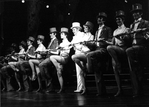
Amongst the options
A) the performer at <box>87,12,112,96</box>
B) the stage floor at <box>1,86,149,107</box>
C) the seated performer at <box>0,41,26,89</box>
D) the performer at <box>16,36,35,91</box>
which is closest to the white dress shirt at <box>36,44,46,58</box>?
the performer at <box>16,36,35,91</box>

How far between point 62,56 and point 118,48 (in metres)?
1.45

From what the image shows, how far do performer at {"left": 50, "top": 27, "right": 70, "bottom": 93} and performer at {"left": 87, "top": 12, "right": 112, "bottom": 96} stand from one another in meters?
0.82

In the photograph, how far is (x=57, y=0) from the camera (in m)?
5.25

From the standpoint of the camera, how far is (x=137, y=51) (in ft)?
13.7

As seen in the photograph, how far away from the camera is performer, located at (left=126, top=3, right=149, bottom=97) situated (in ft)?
13.5

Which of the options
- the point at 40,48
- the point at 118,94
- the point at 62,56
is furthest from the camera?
the point at 40,48

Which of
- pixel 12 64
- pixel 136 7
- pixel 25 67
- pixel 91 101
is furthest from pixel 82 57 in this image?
pixel 12 64

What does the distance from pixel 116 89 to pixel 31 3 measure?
267 centimetres

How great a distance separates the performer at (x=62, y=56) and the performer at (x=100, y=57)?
0.82 metres

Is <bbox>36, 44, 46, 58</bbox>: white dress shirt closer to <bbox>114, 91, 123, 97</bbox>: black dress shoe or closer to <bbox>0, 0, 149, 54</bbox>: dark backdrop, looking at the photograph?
<bbox>0, 0, 149, 54</bbox>: dark backdrop

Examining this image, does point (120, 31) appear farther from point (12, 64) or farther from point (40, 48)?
point (12, 64)

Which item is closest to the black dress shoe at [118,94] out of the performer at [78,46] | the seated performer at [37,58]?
the performer at [78,46]

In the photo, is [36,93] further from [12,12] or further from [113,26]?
[113,26]

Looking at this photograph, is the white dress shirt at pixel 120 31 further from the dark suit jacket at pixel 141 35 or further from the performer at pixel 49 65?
the performer at pixel 49 65
